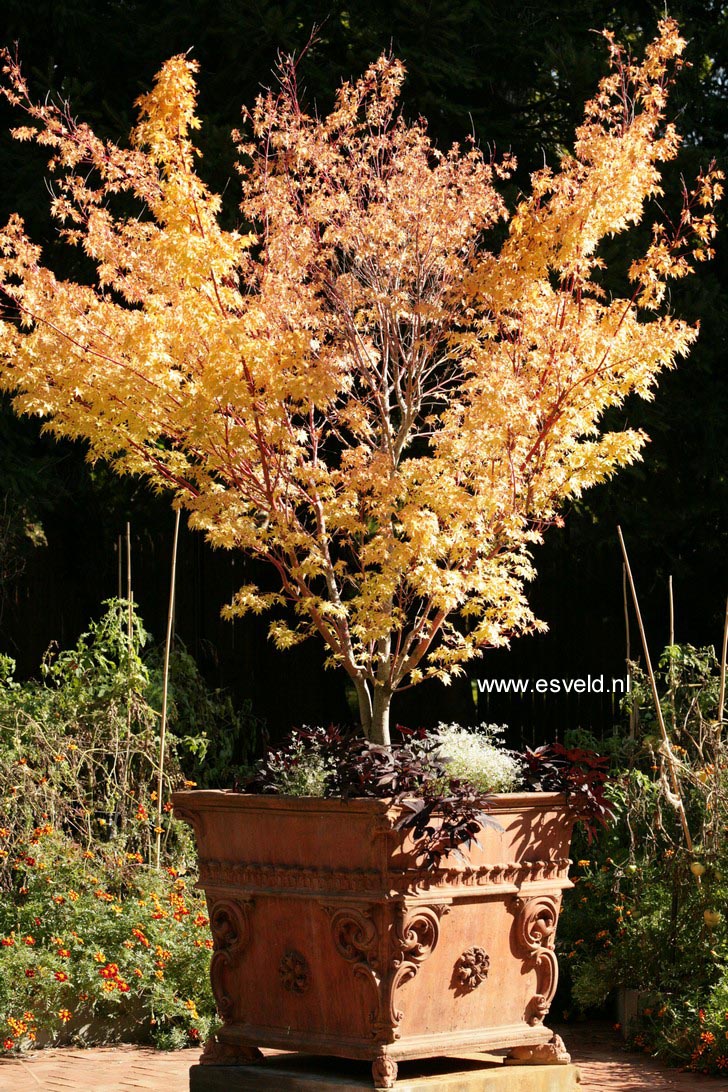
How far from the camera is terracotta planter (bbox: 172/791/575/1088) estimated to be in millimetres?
3723

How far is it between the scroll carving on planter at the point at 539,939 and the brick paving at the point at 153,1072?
658 mm

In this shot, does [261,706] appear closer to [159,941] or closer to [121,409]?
[159,941]

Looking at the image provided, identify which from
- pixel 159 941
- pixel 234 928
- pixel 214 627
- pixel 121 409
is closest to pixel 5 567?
pixel 214 627

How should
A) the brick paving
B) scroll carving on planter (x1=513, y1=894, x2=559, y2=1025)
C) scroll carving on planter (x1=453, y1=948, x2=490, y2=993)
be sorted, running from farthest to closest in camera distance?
the brick paving, scroll carving on planter (x1=513, y1=894, x2=559, y2=1025), scroll carving on planter (x1=453, y1=948, x2=490, y2=993)

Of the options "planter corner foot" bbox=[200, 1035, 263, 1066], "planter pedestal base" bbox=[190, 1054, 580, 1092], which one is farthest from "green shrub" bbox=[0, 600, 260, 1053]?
"planter pedestal base" bbox=[190, 1054, 580, 1092]

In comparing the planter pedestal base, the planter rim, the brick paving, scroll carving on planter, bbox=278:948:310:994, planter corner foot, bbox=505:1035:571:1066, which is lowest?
the brick paving

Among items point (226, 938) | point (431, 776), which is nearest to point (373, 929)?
point (431, 776)

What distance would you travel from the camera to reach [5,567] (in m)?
8.70

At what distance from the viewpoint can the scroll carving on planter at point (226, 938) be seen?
4055 mm

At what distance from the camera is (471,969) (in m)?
3.89

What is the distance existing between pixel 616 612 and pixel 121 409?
5171mm

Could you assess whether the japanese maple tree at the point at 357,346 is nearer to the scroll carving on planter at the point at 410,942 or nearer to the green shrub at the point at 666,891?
the scroll carving on planter at the point at 410,942

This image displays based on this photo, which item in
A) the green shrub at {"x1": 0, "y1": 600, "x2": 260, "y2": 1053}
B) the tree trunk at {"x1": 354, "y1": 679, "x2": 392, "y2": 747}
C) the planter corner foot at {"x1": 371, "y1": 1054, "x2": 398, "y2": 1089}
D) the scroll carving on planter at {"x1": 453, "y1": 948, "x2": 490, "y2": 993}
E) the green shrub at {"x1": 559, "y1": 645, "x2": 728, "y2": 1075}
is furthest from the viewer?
the green shrub at {"x1": 0, "y1": 600, "x2": 260, "y2": 1053}

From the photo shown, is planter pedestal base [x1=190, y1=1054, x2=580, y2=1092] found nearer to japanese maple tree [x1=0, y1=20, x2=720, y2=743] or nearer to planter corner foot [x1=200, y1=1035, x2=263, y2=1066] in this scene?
planter corner foot [x1=200, y1=1035, x2=263, y2=1066]
